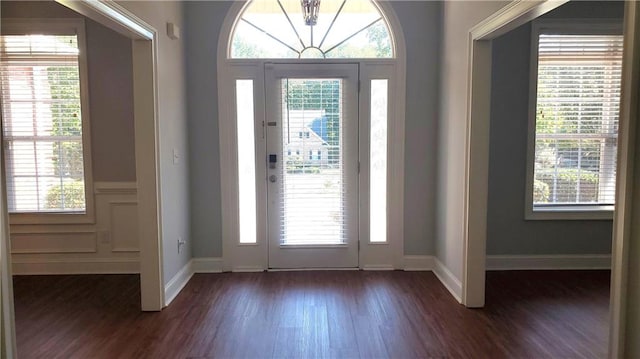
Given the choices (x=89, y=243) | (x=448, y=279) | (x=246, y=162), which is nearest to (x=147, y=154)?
(x=246, y=162)

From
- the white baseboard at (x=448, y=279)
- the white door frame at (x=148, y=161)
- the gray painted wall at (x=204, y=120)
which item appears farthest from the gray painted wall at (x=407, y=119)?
the white door frame at (x=148, y=161)

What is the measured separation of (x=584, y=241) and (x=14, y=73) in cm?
575

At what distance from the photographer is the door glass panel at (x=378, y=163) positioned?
3.90 meters

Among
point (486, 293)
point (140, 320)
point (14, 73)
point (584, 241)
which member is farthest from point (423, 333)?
point (14, 73)

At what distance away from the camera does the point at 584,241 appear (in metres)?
4.07

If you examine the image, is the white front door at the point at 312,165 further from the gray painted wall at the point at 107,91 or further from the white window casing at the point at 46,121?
the white window casing at the point at 46,121

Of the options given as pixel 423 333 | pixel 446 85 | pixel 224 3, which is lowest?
pixel 423 333

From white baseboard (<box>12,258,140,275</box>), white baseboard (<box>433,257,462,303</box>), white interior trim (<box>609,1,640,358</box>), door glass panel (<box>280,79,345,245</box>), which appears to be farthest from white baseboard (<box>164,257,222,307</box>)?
white interior trim (<box>609,1,640,358</box>)

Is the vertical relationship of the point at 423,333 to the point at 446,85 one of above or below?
below

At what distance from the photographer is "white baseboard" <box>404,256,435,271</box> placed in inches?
158

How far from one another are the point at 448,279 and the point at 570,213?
1517 millimetres

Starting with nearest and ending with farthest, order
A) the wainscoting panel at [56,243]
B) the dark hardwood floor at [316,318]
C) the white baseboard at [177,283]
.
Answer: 1. the dark hardwood floor at [316,318]
2. the white baseboard at [177,283]
3. the wainscoting panel at [56,243]

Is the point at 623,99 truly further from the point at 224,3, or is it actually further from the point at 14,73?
the point at 14,73

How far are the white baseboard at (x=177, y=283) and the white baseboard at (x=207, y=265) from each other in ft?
0.19
